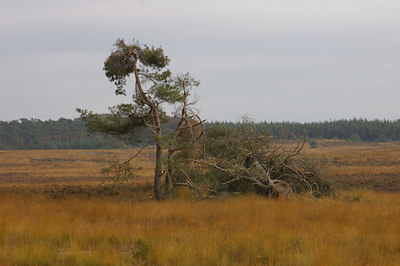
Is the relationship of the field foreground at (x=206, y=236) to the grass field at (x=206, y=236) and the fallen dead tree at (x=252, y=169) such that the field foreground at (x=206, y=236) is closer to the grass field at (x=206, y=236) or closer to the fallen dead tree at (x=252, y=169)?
the grass field at (x=206, y=236)

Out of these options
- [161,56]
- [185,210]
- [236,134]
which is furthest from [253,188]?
[161,56]

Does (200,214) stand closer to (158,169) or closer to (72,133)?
(158,169)

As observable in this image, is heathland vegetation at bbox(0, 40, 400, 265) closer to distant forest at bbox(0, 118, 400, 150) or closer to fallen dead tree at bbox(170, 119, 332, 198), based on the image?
fallen dead tree at bbox(170, 119, 332, 198)

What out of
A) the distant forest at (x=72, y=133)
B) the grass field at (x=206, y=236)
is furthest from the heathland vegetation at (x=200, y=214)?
the distant forest at (x=72, y=133)

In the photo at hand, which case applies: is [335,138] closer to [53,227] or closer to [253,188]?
[253,188]

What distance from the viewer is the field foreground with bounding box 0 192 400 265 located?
5969mm

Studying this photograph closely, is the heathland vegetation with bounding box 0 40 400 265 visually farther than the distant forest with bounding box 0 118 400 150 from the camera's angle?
No

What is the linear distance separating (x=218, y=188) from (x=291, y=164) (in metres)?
3.09

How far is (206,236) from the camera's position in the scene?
278 inches

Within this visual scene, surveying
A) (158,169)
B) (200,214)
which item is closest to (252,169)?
(158,169)

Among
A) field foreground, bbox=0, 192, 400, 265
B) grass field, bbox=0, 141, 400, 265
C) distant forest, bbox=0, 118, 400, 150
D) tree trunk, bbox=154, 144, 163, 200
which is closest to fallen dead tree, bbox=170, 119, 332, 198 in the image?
tree trunk, bbox=154, 144, 163, 200

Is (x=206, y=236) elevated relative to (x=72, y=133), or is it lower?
lower

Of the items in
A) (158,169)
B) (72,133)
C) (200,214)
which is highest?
(72,133)

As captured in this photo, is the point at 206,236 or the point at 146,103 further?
the point at 146,103
